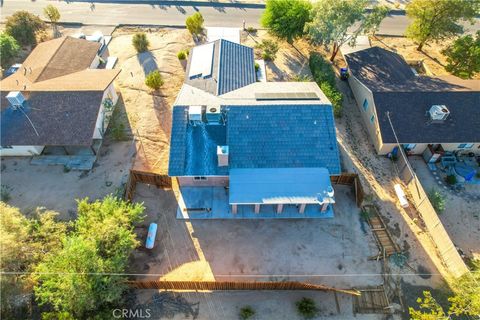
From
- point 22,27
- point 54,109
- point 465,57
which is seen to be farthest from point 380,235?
point 22,27

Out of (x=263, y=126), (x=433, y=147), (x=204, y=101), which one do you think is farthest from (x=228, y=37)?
(x=433, y=147)

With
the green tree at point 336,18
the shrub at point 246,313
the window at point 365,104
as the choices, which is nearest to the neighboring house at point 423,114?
the window at point 365,104

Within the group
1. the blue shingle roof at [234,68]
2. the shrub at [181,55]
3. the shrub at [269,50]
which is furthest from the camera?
the shrub at [269,50]

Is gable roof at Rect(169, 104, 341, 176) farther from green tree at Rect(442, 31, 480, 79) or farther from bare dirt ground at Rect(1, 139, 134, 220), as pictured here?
green tree at Rect(442, 31, 480, 79)

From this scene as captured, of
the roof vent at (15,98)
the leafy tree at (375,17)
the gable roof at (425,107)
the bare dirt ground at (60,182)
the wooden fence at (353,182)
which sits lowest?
the bare dirt ground at (60,182)

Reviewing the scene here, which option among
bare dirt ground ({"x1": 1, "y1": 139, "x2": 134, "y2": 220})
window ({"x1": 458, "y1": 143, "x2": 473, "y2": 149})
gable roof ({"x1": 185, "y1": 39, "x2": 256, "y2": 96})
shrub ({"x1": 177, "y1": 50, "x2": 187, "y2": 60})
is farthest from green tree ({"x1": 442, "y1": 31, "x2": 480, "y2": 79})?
bare dirt ground ({"x1": 1, "y1": 139, "x2": 134, "y2": 220})

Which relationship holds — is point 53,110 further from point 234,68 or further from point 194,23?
point 194,23

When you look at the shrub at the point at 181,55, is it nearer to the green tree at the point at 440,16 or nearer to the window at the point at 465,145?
the green tree at the point at 440,16
